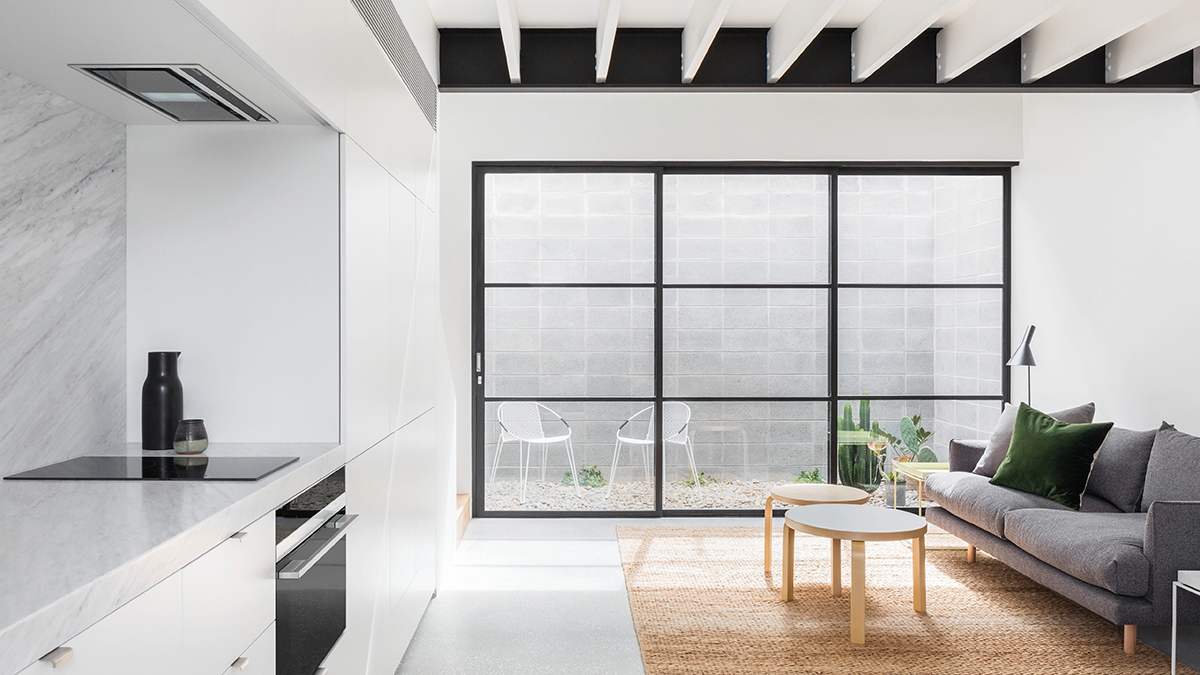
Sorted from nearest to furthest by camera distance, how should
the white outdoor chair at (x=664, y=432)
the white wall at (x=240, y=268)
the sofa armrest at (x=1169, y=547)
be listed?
the white wall at (x=240, y=268), the sofa armrest at (x=1169, y=547), the white outdoor chair at (x=664, y=432)

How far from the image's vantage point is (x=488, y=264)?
5328 millimetres

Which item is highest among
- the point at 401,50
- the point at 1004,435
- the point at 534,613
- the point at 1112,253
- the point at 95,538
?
the point at 401,50

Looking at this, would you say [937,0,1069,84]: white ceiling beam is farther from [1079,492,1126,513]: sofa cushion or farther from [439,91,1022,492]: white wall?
[1079,492,1126,513]: sofa cushion

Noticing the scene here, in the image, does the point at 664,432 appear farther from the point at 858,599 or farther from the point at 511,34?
the point at 511,34

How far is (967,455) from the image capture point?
456 centimetres

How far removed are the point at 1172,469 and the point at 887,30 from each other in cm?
235

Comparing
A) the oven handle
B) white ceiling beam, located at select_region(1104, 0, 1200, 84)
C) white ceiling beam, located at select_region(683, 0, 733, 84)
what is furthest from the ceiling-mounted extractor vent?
white ceiling beam, located at select_region(1104, 0, 1200, 84)

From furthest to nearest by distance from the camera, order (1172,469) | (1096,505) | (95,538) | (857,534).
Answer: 1. (1096,505)
2. (1172,469)
3. (857,534)
4. (95,538)

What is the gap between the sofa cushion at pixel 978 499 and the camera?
3789mm

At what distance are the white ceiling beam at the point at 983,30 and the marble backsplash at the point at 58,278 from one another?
3.23 metres

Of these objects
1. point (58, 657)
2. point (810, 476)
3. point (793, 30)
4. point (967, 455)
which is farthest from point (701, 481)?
point (58, 657)

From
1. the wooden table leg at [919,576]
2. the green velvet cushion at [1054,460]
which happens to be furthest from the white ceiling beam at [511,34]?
the green velvet cushion at [1054,460]

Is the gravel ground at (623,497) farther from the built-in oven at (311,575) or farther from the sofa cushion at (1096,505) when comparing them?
the built-in oven at (311,575)

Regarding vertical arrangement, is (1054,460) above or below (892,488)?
above
